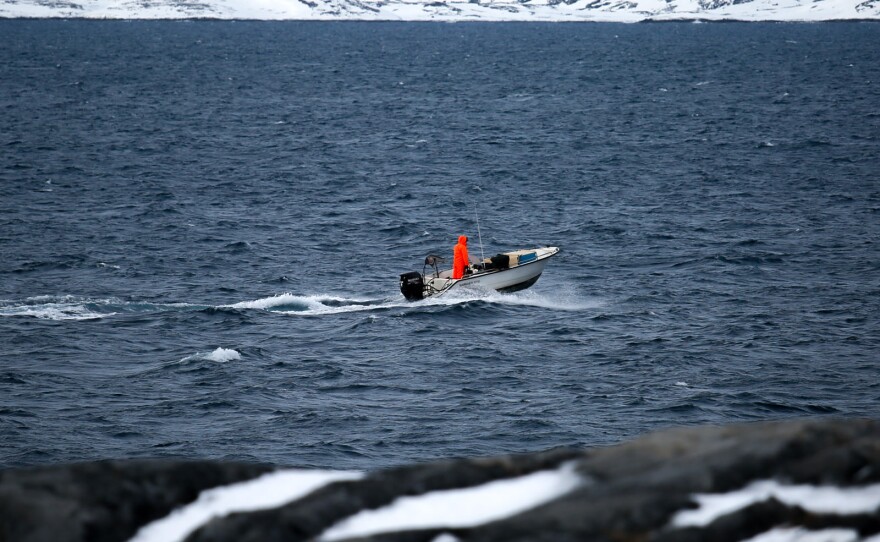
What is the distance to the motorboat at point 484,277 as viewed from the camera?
127ft

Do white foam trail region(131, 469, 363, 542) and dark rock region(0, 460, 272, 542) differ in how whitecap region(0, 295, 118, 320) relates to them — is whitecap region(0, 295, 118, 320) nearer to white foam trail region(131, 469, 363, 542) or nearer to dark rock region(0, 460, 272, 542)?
dark rock region(0, 460, 272, 542)

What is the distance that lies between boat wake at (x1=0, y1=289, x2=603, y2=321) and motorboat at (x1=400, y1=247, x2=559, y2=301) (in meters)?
0.31

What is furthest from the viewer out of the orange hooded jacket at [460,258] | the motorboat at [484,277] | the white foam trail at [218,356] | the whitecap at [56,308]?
the motorboat at [484,277]

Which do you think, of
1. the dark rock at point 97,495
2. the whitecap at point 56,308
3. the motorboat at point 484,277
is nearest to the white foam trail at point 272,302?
the motorboat at point 484,277

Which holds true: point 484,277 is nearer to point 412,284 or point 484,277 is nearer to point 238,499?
point 412,284

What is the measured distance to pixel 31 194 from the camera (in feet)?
193

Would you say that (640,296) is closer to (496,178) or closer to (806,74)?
(496,178)

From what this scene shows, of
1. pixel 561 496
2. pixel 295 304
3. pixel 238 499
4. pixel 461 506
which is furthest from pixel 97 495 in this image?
pixel 295 304

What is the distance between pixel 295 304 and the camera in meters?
39.2

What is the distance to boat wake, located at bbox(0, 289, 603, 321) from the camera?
37.4 meters

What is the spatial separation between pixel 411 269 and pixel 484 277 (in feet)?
22.1

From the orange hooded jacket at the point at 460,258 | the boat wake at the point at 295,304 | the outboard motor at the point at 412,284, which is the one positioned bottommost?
the boat wake at the point at 295,304

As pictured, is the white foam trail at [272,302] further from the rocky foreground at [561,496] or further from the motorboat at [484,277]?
the rocky foreground at [561,496]

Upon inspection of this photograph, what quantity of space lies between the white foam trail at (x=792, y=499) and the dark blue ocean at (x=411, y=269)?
55.3ft
